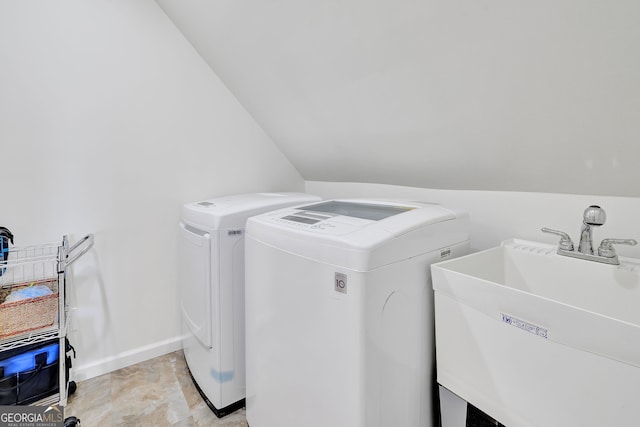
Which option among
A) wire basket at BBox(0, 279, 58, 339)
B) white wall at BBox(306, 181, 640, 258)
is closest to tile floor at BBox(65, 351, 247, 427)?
wire basket at BBox(0, 279, 58, 339)

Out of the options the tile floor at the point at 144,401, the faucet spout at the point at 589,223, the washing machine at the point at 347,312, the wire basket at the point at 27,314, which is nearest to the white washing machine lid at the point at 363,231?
the washing machine at the point at 347,312

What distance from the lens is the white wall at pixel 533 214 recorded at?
1097 mm

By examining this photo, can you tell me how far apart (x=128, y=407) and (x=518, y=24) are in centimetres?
224

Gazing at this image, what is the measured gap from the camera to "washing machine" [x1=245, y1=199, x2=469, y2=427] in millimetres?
913

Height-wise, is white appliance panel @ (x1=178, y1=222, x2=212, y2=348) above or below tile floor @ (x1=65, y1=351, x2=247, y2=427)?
above

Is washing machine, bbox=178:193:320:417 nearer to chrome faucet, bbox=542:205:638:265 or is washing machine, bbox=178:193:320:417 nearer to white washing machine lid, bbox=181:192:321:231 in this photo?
white washing machine lid, bbox=181:192:321:231

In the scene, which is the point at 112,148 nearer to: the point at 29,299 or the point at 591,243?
the point at 29,299

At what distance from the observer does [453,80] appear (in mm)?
1115

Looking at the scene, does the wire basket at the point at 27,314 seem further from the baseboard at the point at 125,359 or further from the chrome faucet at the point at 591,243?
the chrome faucet at the point at 591,243

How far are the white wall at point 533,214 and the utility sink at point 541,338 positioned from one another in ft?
0.36

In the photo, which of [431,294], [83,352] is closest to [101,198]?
[83,352]

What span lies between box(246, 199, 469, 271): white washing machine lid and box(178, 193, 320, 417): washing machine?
0.28 m

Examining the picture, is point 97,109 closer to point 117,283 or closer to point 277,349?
A: point 117,283

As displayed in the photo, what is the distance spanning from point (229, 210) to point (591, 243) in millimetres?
1434
